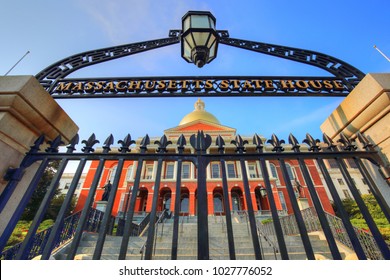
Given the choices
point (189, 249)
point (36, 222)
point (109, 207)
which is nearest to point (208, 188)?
point (189, 249)

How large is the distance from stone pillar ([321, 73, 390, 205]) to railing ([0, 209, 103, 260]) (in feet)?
27.7

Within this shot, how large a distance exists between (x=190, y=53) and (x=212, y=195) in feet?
72.6

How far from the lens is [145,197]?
25109 mm

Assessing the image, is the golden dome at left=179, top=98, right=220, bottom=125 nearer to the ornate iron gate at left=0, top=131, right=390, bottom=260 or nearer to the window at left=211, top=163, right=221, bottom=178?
the window at left=211, top=163, right=221, bottom=178

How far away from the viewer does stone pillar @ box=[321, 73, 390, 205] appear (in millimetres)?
1950

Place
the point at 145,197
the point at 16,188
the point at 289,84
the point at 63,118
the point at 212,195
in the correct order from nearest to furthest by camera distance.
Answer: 1. the point at 16,188
2. the point at 63,118
3. the point at 289,84
4. the point at 212,195
5. the point at 145,197

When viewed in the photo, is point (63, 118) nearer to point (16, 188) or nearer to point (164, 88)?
point (16, 188)

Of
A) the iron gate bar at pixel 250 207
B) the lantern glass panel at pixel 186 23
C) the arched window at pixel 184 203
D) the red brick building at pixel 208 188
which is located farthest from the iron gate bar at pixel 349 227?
the arched window at pixel 184 203

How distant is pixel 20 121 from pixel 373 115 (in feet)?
12.4

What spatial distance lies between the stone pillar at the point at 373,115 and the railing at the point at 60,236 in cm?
Answer: 843

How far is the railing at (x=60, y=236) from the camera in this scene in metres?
6.26

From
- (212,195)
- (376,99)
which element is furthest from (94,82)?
(212,195)

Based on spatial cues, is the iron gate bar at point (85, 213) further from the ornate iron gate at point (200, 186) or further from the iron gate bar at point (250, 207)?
the iron gate bar at point (250, 207)

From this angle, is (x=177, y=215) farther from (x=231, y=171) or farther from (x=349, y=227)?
(x=231, y=171)
